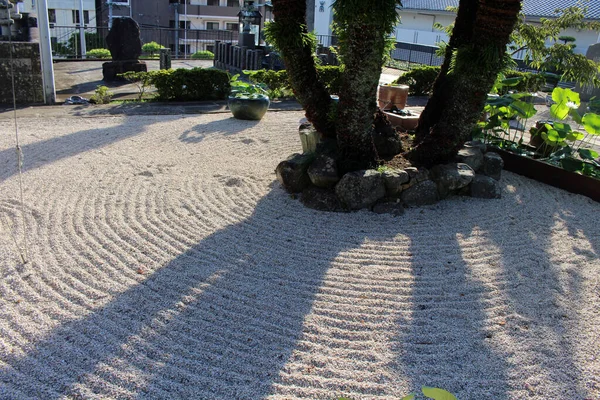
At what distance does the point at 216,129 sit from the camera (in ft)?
28.6

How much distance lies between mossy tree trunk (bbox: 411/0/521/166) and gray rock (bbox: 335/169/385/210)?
942 mm

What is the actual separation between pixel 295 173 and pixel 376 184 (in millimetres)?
921

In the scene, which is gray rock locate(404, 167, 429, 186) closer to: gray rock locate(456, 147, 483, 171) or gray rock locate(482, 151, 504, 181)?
gray rock locate(456, 147, 483, 171)

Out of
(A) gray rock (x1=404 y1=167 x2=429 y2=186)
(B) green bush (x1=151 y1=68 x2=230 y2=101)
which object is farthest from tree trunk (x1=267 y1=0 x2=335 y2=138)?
(B) green bush (x1=151 y1=68 x2=230 y2=101)

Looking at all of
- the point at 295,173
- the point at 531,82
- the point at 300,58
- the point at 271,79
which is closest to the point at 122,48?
the point at 271,79

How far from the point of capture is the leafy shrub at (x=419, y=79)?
1354 cm

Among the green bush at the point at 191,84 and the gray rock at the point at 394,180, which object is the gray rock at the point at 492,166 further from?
the green bush at the point at 191,84

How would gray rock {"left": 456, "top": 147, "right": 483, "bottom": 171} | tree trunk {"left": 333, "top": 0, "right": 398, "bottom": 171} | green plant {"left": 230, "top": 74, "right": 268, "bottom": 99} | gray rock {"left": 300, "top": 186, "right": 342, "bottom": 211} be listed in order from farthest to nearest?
green plant {"left": 230, "top": 74, "right": 268, "bottom": 99}
gray rock {"left": 456, "top": 147, "right": 483, "bottom": 171}
gray rock {"left": 300, "top": 186, "right": 342, "bottom": 211}
tree trunk {"left": 333, "top": 0, "right": 398, "bottom": 171}

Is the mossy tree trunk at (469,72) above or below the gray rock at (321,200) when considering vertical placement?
above

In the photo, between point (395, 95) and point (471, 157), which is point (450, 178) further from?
point (395, 95)

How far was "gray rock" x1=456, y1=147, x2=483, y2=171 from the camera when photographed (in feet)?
20.7

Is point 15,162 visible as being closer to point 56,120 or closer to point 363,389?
point 56,120

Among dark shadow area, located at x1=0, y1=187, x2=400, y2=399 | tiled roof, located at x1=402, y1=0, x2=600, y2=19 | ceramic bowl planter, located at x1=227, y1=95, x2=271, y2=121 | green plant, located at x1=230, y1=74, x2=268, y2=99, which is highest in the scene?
tiled roof, located at x1=402, y1=0, x2=600, y2=19

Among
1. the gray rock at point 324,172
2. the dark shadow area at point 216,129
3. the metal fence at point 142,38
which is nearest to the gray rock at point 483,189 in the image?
the gray rock at point 324,172
